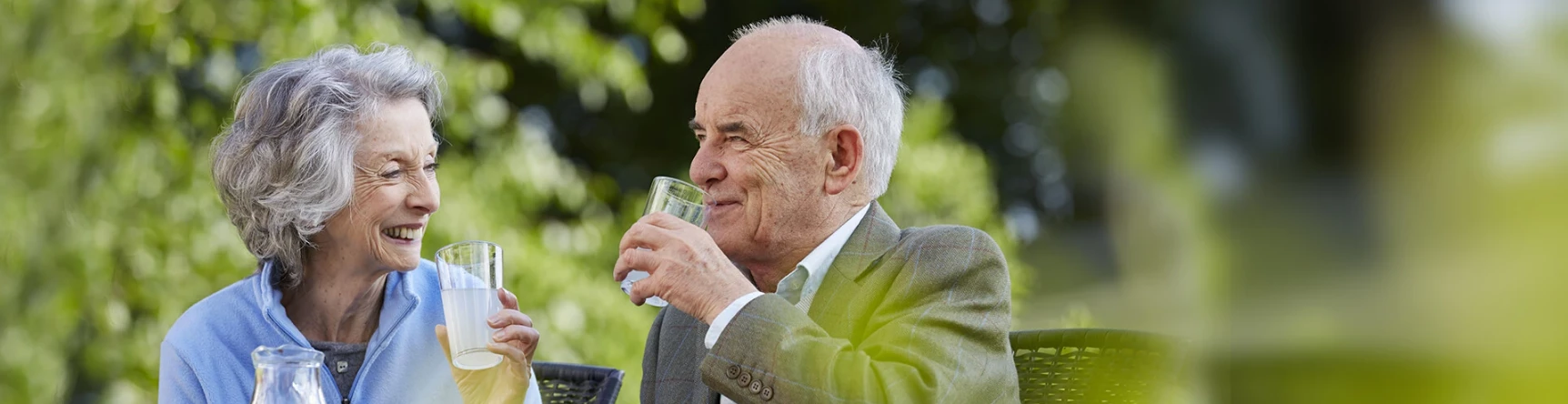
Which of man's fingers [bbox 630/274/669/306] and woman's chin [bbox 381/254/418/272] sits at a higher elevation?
man's fingers [bbox 630/274/669/306]

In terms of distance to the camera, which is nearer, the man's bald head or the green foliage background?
the man's bald head

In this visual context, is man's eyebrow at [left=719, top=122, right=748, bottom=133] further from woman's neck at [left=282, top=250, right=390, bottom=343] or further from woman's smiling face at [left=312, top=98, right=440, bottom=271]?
woman's neck at [left=282, top=250, right=390, bottom=343]

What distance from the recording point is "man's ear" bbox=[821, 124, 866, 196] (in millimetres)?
2139

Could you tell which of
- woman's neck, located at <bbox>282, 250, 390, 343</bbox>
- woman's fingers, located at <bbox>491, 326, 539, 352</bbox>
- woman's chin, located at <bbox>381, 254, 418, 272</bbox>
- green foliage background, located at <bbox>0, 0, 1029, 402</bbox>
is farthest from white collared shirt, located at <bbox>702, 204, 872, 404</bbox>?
green foliage background, located at <bbox>0, 0, 1029, 402</bbox>

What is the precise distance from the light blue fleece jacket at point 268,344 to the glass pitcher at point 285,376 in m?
0.61

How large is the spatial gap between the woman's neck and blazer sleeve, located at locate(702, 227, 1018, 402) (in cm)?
92

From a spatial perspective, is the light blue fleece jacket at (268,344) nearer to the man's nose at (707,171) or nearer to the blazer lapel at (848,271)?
the man's nose at (707,171)

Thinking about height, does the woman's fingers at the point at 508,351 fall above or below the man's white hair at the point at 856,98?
below

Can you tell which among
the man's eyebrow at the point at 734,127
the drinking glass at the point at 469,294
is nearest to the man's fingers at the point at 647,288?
the drinking glass at the point at 469,294

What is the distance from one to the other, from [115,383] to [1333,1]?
15.9 ft

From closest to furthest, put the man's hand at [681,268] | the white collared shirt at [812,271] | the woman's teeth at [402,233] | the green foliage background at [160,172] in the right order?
the man's hand at [681,268] < the white collared shirt at [812,271] < the woman's teeth at [402,233] < the green foliage background at [160,172]

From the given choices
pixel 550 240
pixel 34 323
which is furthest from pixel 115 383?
pixel 550 240

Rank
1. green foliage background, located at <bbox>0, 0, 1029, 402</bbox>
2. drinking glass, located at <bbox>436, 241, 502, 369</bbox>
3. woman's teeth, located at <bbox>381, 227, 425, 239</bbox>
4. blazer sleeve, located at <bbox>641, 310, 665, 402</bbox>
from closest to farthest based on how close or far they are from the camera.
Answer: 1. drinking glass, located at <bbox>436, 241, 502, 369</bbox>
2. blazer sleeve, located at <bbox>641, 310, 665, 402</bbox>
3. woman's teeth, located at <bbox>381, 227, 425, 239</bbox>
4. green foliage background, located at <bbox>0, 0, 1029, 402</bbox>

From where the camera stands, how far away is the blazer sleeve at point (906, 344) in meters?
1.69
